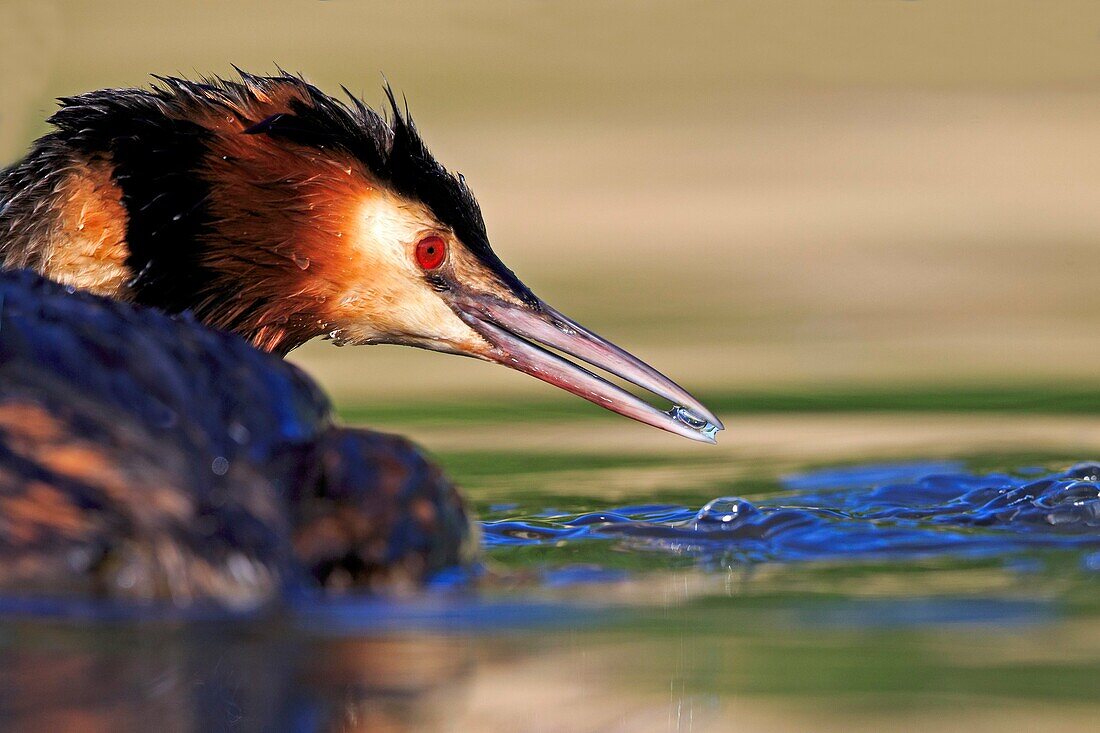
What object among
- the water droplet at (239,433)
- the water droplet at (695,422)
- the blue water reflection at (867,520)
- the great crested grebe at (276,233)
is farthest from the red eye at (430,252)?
the water droplet at (239,433)

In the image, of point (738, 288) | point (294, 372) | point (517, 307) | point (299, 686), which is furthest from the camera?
point (738, 288)

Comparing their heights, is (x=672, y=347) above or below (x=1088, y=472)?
above

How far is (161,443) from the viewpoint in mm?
5207

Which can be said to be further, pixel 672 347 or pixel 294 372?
pixel 672 347

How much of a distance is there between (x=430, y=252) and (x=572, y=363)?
0.65 metres

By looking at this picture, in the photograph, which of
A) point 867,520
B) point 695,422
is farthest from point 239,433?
point 695,422

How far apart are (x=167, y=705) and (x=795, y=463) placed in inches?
157

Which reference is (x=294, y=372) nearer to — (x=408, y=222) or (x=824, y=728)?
A: (x=408, y=222)

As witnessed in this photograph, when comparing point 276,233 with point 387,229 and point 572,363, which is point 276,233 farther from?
point 572,363

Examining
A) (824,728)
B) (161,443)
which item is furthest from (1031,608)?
(161,443)

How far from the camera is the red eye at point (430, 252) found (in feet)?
24.7

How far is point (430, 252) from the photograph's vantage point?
7551 millimetres

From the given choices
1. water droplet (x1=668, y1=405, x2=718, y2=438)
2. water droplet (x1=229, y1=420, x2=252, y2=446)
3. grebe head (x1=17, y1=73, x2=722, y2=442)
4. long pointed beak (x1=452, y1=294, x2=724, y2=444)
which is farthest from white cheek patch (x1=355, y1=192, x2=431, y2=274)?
water droplet (x1=229, y1=420, x2=252, y2=446)

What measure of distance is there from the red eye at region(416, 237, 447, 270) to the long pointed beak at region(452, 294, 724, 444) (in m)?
0.17
